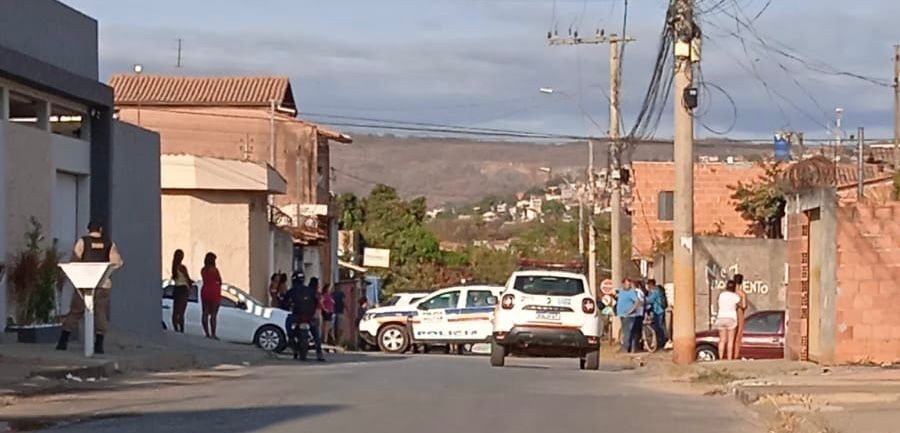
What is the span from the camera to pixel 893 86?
150 ft

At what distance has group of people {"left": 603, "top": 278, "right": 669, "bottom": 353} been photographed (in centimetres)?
3588

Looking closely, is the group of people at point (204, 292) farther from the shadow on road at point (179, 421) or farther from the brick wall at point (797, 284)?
the shadow on road at point (179, 421)

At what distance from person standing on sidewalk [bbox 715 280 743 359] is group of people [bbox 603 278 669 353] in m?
8.07

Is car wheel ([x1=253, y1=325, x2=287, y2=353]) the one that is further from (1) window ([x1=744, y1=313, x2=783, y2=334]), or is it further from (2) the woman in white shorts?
(2) the woman in white shorts

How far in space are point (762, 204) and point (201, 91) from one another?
26.7m

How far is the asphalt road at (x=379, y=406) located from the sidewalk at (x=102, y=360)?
1.75 feet

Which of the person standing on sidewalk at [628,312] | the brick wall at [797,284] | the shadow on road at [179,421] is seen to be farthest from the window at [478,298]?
the shadow on road at [179,421]

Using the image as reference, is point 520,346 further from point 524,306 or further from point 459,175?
point 459,175

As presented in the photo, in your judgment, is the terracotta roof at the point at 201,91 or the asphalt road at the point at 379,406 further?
the terracotta roof at the point at 201,91

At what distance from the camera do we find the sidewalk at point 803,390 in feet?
46.3

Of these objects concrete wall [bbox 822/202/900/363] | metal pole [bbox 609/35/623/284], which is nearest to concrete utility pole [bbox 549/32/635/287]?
metal pole [bbox 609/35/623/284]

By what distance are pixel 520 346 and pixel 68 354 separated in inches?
302

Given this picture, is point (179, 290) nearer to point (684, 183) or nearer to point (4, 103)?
point (4, 103)

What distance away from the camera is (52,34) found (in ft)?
82.8
